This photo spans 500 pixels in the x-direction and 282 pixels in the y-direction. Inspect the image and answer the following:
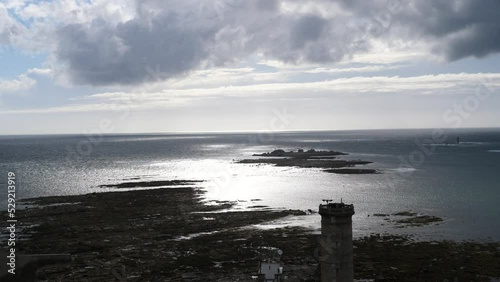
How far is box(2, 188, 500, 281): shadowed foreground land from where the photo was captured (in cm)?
3619

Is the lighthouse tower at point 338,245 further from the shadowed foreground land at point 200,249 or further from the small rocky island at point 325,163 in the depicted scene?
the small rocky island at point 325,163

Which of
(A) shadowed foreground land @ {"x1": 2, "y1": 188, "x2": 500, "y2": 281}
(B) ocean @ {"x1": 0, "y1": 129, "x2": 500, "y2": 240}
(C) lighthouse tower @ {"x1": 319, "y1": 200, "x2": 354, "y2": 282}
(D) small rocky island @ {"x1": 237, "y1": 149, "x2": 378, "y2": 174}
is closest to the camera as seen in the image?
(C) lighthouse tower @ {"x1": 319, "y1": 200, "x2": 354, "y2": 282}

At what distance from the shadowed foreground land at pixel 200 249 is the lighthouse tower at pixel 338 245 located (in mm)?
11049

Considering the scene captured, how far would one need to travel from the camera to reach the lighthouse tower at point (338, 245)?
2400 cm

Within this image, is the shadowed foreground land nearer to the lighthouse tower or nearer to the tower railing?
the lighthouse tower

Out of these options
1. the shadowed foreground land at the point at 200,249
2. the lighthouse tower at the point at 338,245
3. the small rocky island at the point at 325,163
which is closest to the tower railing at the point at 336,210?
the lighthouse tower at the point at 338,245

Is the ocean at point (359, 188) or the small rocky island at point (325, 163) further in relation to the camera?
the small rocky island at point (325, 163)

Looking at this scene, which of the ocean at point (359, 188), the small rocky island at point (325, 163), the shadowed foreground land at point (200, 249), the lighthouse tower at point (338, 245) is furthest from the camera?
the small rocky island at point (325, 163)

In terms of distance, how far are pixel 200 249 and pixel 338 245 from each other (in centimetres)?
2258

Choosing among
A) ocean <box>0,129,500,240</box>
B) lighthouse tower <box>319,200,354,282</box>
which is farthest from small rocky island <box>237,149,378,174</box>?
lighthouse tower <box>319,200,354,282</box>

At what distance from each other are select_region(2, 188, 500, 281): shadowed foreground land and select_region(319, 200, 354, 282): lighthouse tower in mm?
11049

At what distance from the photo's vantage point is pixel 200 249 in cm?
4356

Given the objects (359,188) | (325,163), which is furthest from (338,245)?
(325,163)

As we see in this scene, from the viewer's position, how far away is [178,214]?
6219 cm
